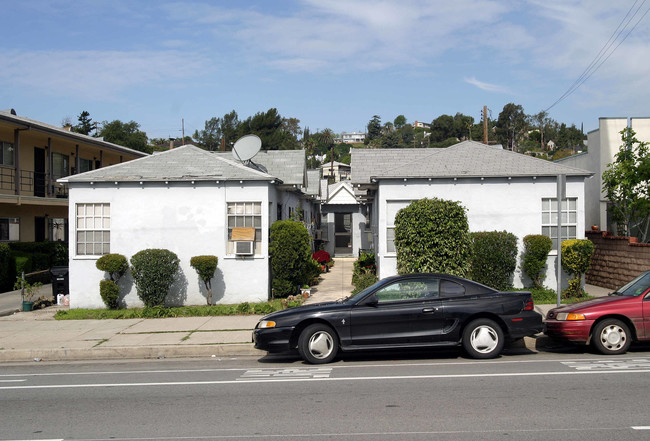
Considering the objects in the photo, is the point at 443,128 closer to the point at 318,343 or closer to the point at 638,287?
the point at 638,287

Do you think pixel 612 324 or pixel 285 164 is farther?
pixel 285 164

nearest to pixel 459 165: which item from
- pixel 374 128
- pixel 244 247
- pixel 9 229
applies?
pixel 244 247

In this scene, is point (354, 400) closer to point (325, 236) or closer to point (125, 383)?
point (125, 383)

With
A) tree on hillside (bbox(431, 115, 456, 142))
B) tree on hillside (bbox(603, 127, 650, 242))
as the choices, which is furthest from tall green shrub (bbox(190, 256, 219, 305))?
tree on hillside (bbox(431, 115, 456, 142))

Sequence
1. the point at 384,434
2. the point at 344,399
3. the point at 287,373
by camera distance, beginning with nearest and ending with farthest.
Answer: the point at 384,434
the point at 344,399
the point at 287,373

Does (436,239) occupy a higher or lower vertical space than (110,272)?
higher

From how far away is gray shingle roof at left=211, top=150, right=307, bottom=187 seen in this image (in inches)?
841

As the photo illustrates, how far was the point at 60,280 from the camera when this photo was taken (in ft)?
55.4

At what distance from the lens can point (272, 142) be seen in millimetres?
63781

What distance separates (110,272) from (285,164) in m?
9.09

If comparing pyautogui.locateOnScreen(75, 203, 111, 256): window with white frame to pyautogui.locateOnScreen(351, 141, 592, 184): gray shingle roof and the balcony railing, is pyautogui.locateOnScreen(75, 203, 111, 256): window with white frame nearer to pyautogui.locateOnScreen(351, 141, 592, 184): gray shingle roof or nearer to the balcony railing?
pyautogui.locateOnScreen(351, 141, 592, 184): gray shingle roof

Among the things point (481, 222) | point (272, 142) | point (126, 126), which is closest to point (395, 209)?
point (481, 222)

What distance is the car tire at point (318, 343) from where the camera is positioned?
9516 mm

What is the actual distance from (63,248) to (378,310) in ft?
60.3
